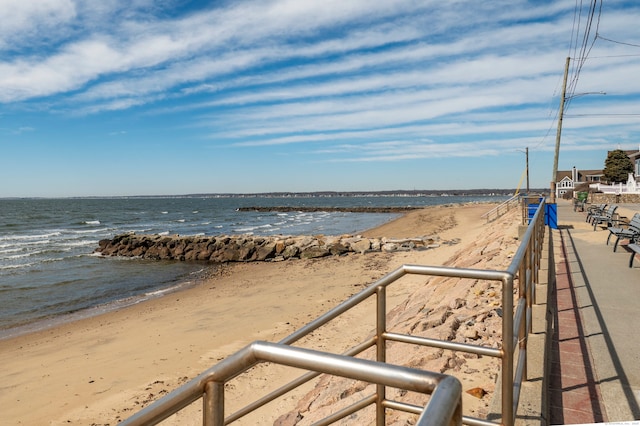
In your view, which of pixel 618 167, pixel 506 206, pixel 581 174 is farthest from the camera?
pixel 581 174

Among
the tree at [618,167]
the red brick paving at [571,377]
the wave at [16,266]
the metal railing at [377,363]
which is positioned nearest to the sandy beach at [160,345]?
the red brick paving at [571,377]

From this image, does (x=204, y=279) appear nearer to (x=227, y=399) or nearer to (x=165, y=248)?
(x=165, y=248)

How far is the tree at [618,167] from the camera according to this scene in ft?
174

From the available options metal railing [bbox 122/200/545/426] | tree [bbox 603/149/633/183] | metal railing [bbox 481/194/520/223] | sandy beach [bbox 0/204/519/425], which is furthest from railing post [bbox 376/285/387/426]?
tree [bbox 603/149/633/183]

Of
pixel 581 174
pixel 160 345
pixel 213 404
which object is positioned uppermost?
pixel 581 174

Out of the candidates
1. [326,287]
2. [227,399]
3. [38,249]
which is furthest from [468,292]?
[38,249]

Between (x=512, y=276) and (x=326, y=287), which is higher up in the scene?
(x=512, y=276)

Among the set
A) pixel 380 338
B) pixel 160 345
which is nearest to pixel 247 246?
pixel 160 345

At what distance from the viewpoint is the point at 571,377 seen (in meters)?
3.40

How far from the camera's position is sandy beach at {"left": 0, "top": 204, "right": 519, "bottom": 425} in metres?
6.71

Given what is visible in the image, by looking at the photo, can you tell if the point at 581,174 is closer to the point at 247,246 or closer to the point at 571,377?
the point at 247,246

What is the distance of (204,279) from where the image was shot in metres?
19.3

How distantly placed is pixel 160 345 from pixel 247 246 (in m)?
16.0

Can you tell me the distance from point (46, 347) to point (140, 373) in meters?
3.93
